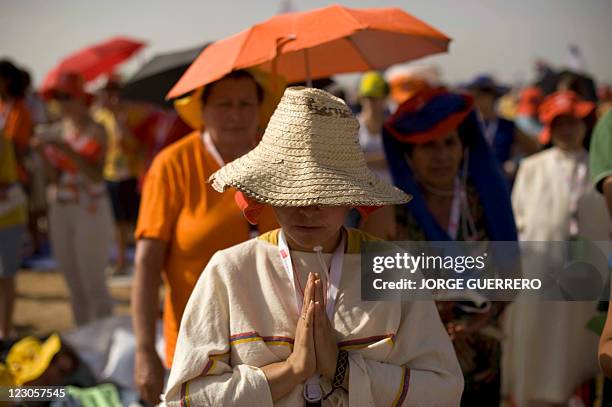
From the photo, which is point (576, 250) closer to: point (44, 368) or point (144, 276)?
point (144, 276)

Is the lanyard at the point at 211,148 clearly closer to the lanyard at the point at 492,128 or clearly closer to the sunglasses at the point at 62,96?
the sunglasses at the point at 62,96

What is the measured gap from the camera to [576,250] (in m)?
2.75

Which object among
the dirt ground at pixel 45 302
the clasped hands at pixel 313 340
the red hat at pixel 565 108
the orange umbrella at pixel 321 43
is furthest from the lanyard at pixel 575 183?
the dirt ground at pixel 45 302

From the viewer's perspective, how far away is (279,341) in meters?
1.83

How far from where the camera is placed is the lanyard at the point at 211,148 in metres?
2.71

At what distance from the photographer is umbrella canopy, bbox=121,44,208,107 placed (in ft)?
12.5

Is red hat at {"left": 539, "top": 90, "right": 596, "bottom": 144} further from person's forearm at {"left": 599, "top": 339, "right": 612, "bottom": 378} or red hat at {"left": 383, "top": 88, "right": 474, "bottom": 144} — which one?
person's forearm at {"left": 599, "top": 339, "right": 612, "bottom": 378}

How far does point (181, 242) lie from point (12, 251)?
316 cm

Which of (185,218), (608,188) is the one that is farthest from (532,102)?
(185,218)

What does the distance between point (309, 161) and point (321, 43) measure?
0.96m

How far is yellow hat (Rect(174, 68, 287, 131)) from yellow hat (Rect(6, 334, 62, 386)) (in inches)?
70.6

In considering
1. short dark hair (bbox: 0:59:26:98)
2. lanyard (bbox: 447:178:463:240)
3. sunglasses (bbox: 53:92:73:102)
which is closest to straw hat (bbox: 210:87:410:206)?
lanyard (bbox: 447:178:463:240)

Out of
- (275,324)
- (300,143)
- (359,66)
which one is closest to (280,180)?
(300,143)

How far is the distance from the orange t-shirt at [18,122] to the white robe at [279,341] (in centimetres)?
499
